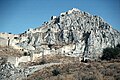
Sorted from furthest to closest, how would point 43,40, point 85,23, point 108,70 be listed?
point 85,23 → point 43,40 → point 108,70

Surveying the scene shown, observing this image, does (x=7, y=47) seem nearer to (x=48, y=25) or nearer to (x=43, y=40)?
(x=43, y=40)

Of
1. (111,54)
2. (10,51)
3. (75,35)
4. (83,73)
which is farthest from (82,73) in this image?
(75,35)

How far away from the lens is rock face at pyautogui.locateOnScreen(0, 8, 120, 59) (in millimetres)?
72894

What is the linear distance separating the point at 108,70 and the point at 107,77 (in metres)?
2.53

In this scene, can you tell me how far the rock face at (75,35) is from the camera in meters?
72.9

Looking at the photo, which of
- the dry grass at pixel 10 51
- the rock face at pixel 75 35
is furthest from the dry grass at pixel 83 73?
the rock face at pixel 75 35

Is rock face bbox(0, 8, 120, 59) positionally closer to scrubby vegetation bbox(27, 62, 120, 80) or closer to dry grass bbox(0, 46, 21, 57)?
dry grass bbox(0, 46, 21, 57)

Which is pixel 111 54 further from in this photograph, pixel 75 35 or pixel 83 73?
pixel 75 35

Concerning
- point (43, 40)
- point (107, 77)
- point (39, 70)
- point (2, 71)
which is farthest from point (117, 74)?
point (43, 40)

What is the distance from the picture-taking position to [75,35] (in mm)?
78938

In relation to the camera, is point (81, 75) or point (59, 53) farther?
point (59, 53)

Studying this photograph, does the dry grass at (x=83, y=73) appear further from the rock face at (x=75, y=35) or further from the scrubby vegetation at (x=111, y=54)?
the rock face at (x=75, y=35)

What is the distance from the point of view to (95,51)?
235 feet

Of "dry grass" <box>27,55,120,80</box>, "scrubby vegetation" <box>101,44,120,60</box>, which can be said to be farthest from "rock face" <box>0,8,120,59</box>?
"dry grass" <box>27,55,120,80</box>
